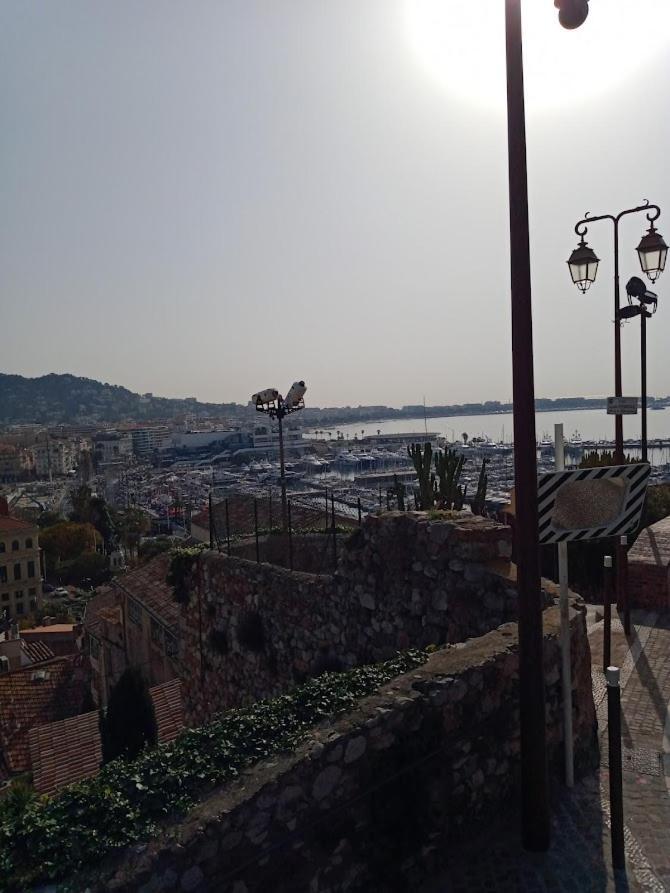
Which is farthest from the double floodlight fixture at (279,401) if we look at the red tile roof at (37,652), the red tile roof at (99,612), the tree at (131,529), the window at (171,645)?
the tree at (131,529)

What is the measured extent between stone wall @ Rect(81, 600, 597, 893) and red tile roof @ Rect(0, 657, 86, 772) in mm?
16422

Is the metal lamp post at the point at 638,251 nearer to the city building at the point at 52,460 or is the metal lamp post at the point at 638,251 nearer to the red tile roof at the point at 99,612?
the red tile roof at the point at 99,612

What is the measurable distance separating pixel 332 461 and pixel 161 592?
117 meters

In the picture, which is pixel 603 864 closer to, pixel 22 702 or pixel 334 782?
pixel 334 782

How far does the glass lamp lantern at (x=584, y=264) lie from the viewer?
27.0ft

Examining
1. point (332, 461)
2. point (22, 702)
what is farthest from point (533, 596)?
point (332, 461)

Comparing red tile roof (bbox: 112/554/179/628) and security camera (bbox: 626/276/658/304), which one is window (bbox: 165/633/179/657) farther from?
security camera (bbox: 626/276/658/304)

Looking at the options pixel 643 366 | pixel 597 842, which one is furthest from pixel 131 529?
pixel 597 842

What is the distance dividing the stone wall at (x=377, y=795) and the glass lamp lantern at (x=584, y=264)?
516cm

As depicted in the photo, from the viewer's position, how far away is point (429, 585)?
6.94m

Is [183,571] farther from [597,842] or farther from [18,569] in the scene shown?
[18,569]

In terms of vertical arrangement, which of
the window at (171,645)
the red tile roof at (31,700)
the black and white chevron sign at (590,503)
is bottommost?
the red tile roof at (31,700)

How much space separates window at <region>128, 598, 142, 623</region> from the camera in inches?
763

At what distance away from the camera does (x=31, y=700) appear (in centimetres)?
2102
